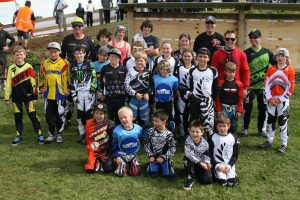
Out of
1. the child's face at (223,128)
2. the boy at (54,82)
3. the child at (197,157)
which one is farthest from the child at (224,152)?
the boy at (54,82)

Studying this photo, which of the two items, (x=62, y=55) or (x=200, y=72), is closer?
(x=200, y=72)

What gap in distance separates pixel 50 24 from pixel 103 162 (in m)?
16.4

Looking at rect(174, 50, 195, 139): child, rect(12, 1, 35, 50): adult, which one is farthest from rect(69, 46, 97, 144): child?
rect(12, 1, 35, 50): adult

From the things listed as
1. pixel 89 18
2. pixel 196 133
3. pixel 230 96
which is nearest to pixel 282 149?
pixel 230 96

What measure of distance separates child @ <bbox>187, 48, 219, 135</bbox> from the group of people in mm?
18

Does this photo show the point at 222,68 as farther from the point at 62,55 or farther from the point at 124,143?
the point at 62,55

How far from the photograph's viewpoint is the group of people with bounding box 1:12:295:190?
6.19m

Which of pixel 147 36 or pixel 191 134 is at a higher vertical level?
pixel 147 36

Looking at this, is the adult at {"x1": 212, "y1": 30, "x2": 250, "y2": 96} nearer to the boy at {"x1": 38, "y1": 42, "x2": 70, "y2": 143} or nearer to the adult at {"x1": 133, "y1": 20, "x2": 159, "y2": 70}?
the adult at {"x1": 133, "y1": 20, "x2": 159, "y2": 70}

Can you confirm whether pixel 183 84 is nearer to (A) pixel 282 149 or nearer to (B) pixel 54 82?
(A) pixel 282 149

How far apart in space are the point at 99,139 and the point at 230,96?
245 centimetres

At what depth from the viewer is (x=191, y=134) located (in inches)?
238

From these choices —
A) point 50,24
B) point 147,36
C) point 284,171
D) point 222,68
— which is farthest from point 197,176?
point 50,24

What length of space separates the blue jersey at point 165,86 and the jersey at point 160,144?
1004mm
